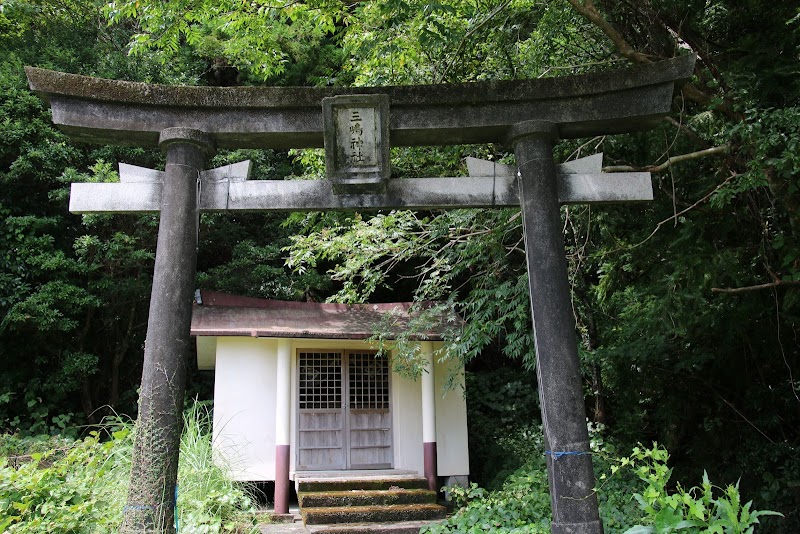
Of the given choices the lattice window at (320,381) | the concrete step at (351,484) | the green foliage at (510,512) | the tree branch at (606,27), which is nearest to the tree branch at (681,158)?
the tree branch at (606,27)

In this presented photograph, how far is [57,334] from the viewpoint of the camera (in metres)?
11.8

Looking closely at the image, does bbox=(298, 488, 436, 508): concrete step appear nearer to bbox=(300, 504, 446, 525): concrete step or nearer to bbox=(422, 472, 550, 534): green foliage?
bbox=(300, 504, 446, 525): concrete step

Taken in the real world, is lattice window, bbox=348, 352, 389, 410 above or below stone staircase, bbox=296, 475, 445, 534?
above

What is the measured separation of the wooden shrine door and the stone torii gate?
569 cm

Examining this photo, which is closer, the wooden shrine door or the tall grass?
the tall grass

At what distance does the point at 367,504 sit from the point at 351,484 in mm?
404

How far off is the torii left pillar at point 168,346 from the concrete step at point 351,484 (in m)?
4.70

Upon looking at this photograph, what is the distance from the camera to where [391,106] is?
485cm

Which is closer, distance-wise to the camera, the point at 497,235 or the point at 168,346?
the point at 168,346

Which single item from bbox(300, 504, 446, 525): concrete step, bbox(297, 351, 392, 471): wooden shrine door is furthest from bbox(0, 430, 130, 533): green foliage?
bbox(297, 351, 392, 471): wooden shrine door

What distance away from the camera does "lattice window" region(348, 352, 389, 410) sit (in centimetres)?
1023

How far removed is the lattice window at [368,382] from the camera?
33.6 ft

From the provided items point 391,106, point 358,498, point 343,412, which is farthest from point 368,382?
point 391,106

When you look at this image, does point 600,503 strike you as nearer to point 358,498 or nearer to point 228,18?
point 358,498
